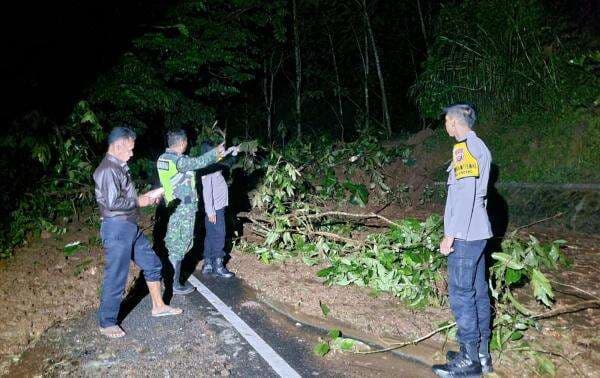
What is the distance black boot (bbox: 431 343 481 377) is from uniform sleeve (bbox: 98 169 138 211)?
10.9 ft

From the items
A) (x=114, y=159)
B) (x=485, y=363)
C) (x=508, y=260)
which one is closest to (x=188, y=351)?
(x=114, y=159)

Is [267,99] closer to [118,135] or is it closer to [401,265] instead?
[401,265]

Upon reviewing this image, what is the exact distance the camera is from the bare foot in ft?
16.2

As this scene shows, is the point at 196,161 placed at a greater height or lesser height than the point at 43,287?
greater

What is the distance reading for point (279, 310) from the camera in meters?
5.25

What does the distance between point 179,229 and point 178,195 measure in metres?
0.43

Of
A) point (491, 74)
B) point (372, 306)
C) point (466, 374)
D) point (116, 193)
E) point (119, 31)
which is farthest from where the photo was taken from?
point (491, 74)

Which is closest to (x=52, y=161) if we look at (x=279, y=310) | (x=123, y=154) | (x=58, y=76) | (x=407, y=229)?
(x=58, y=76)

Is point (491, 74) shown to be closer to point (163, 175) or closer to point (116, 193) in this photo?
point (163, 175)

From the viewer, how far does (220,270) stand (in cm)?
638

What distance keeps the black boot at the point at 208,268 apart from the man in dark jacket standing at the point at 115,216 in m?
Answer: 2.04

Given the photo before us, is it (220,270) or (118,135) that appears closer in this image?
(118,135)

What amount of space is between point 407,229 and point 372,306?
162cm

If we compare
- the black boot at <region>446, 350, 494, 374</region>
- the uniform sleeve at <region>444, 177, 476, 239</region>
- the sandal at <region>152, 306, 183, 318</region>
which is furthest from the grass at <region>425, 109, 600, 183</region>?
the sandal at <region>152, 306, 183, 318</region>
